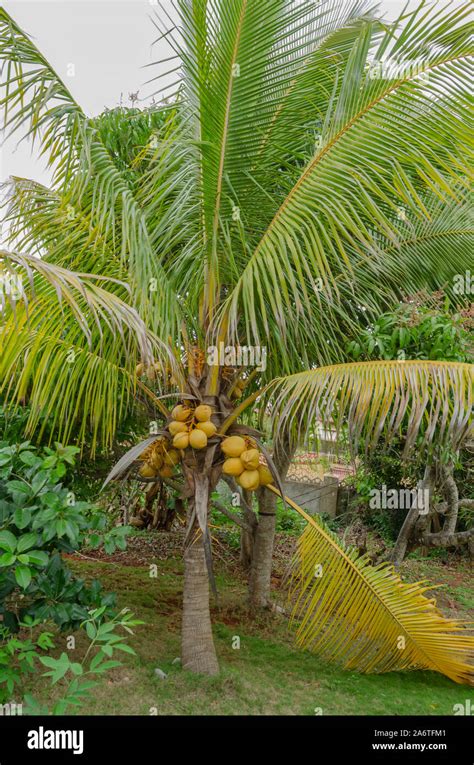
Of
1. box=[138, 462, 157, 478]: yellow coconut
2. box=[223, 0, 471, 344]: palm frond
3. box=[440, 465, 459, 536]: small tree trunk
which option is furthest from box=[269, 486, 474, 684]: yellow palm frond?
box=[440, 465, 459, 536]: small tree trunk

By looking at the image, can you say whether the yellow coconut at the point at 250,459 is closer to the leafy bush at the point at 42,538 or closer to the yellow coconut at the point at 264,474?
the yellow coconut at the point at 264,474

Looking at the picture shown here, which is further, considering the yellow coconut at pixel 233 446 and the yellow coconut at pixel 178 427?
the yellow coconut at pixel 178 427

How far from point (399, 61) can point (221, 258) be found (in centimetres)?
142

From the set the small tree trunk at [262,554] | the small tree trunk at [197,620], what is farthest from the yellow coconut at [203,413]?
the small tree trunk at [262,554]

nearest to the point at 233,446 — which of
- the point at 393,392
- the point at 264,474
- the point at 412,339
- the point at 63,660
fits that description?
the point at 264,474

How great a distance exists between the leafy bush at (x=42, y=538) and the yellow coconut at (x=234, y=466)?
0.74 m

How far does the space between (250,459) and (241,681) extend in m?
1.54

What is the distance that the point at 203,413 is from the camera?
3559mm

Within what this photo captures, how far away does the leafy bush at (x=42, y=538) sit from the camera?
249 centimetres

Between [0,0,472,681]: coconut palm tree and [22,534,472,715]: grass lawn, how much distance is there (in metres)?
0.19

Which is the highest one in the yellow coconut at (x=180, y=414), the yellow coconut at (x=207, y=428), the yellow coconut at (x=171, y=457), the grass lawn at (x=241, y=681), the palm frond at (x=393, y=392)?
the palm frond at (x=393, y=392)

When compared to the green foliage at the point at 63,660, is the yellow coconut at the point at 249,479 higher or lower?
higher
